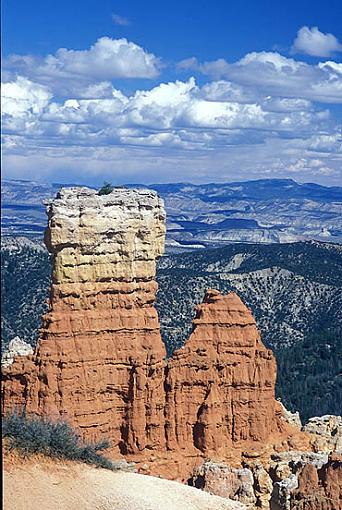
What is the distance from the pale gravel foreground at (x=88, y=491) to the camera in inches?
877

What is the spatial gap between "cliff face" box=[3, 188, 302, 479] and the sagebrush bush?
9.19 meters

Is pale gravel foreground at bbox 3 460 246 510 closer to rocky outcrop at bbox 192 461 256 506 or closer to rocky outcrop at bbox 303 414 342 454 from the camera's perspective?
rocky outcrop at bbox 192 461 256 506

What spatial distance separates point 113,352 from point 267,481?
7876 millimetres

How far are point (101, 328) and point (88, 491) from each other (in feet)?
46.1

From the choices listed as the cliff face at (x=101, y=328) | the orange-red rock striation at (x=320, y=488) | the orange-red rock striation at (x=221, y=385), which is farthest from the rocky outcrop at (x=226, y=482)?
the orange-red rock striation at (x=320, y=488)

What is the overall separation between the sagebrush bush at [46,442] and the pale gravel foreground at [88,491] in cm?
49

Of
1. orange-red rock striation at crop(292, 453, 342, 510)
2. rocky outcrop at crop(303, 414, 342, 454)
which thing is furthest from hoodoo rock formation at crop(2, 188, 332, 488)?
orange-red rock striation at crop(292, 453, 342, 510)

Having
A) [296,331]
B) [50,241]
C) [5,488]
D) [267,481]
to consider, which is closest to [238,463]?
[267,481]

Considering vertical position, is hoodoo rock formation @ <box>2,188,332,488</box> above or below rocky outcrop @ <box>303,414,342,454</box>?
above

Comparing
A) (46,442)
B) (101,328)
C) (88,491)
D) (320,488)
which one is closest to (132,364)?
(101,328)

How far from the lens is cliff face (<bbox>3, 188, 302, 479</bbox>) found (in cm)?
3619

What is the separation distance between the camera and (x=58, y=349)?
119ft

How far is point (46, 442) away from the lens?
24.4m

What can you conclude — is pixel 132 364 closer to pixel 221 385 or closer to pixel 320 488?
pixel 221 385
